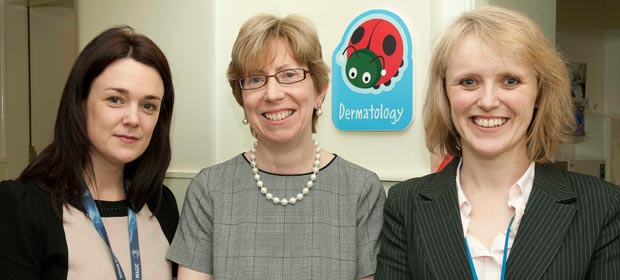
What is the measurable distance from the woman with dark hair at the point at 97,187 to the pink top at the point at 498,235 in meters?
0.95

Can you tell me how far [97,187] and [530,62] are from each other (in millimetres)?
1335

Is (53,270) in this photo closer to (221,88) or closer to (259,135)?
(259,135)

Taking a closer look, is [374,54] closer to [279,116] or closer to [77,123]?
[279,116]

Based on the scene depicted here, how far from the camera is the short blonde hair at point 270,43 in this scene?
5.99ft

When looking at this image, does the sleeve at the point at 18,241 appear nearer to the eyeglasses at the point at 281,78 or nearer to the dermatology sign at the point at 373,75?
→ the eyeglasses at the point at 281,78

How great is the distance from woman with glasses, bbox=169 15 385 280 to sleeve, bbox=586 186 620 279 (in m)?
Result: 0.60

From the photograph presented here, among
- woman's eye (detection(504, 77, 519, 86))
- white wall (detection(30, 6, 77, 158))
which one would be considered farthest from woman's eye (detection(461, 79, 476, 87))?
white wall (detection(30, 6, 77, 158))

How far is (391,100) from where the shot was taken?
3.39 metres

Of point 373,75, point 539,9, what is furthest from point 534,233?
point 539,9

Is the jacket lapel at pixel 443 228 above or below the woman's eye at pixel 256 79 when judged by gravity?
below

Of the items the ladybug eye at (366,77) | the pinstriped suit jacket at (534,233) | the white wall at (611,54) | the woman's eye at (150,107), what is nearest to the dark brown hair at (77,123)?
the woman's eye at (150,107)

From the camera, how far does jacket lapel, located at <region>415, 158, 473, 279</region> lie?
5.16 ft

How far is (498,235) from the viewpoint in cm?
159

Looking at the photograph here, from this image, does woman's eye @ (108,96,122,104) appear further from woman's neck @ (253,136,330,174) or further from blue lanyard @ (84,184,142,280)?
woman's neck @ (253,136,330,174)
